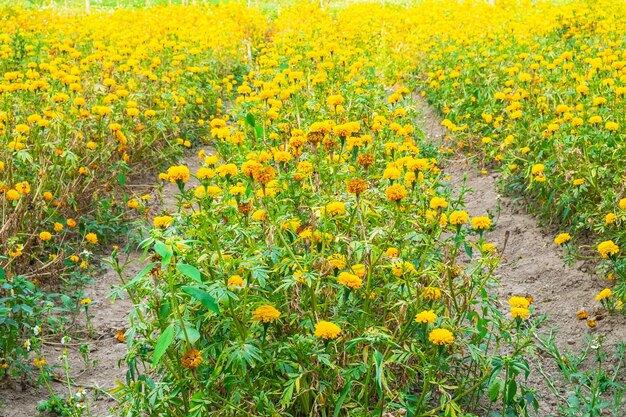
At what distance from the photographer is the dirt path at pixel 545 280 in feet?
11.9

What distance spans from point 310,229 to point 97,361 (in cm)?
161

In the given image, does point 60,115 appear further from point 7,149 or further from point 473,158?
point 473,158

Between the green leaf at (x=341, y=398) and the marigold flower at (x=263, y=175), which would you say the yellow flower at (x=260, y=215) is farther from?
the green leaf at (x=341, y=398)

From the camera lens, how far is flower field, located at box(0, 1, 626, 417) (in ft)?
8.21

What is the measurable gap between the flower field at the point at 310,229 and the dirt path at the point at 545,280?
0.19 feet

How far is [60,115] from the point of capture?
4883mm

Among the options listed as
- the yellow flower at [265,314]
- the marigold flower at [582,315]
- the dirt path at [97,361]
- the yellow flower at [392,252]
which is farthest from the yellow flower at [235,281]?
the marigold flower at [582,315]

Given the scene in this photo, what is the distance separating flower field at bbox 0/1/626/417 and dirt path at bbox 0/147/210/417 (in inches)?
1.9

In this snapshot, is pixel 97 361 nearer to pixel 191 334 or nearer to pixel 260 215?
pixel 260 215

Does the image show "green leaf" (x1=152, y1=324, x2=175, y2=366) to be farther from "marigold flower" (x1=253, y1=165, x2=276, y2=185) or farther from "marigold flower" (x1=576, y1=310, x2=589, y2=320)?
"marigold flower" (x1=576, y1=310, x2=589, y2=320)

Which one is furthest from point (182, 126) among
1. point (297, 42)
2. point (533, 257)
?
point (533, 257)

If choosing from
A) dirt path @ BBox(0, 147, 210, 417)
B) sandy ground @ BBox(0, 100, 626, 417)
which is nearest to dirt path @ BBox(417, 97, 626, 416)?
sandy ground @ BBox(0, 100, 626, 417)

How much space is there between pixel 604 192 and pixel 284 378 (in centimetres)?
272

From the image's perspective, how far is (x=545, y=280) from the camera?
4.38 meters
